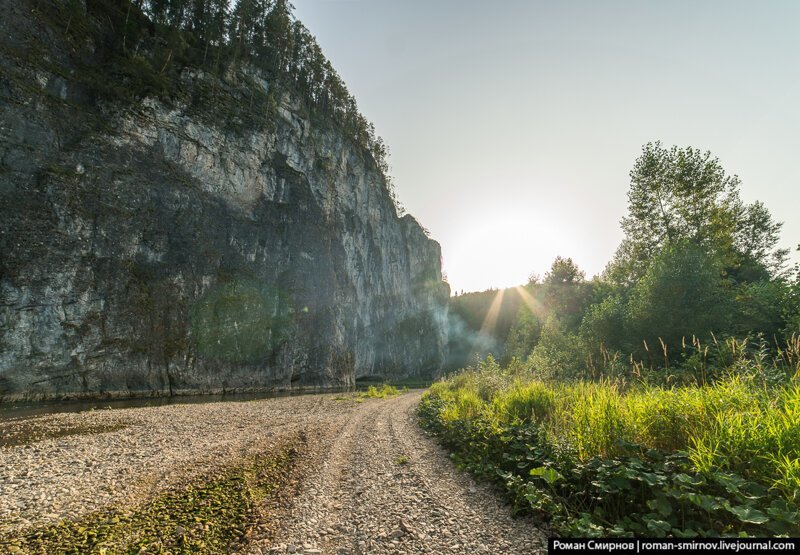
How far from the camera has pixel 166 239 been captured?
35812 millimetres

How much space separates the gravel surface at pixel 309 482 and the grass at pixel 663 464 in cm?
80

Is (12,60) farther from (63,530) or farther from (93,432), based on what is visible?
(63,530)

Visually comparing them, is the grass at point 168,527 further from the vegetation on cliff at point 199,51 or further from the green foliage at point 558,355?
the vegetation on cliff at point 199,51

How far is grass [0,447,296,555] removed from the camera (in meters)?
4.97


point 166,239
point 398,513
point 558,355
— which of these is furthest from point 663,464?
point 166,239

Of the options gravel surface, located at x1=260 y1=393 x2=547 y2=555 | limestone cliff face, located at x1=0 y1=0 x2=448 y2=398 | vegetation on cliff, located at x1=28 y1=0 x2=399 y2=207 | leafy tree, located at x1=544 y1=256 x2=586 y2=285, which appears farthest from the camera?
leafy tree, located at x1=544 y1=256 x2=586 y2=285

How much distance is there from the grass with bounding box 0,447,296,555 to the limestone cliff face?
1154 inches

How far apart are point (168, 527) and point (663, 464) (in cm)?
817

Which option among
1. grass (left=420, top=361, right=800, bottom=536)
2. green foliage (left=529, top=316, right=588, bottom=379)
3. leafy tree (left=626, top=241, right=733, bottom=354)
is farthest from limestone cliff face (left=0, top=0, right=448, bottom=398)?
leafy tree (left=626, top=241, right=733, bottom=354)

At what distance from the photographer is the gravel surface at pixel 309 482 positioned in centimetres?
516

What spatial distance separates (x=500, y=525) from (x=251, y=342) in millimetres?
42807

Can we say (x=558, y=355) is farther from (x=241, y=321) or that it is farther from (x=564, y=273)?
(x=241, y=321)

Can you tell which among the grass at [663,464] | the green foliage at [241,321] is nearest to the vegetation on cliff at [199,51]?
the green foliage at [241,321]

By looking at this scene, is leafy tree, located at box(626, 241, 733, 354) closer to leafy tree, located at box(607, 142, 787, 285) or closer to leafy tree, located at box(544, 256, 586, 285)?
leafy tree, located at box(607, 142, 787, 285)
